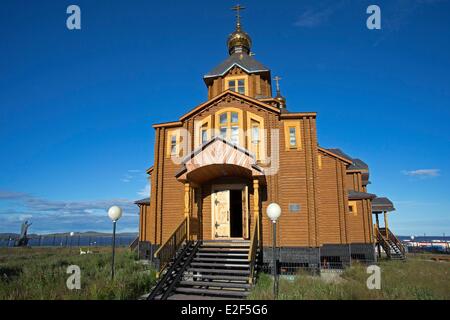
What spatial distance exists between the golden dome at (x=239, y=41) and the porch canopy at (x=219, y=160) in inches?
403

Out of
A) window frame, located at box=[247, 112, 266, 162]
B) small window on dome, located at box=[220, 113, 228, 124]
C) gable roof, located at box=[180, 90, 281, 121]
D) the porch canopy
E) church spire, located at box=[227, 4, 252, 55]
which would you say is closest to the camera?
the porch canopy

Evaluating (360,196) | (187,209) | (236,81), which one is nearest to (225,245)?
(187,209)

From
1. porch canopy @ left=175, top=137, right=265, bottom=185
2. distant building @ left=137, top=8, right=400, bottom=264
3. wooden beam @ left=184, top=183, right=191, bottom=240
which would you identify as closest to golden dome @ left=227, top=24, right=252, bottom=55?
distant building @ left=137, top=8, right=400, bottom=264

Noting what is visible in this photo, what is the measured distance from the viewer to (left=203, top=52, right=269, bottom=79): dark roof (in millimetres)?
17517

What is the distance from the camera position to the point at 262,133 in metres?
14.0

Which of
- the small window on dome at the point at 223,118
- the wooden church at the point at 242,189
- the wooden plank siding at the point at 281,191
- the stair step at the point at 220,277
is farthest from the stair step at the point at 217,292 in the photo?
the small window on dome at the point at 223,118

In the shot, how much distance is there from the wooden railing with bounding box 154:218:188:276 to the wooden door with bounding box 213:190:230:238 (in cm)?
176

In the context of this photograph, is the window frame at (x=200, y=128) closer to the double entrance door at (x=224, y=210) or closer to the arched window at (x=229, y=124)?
the arched window at (x=229, y=124)

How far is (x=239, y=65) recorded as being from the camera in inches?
694

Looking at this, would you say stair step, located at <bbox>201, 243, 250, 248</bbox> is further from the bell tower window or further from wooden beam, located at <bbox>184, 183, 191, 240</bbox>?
the bell tower window

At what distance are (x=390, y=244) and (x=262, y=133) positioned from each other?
14786 millimetres

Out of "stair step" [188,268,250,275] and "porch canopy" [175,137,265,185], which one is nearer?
"stair step" [188,268,250,275]

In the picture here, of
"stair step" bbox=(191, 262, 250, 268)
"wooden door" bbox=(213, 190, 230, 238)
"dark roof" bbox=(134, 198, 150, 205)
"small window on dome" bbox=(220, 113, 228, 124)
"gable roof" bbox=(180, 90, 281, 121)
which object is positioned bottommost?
"stair step" bbox=(191, 262, 250, 268)
